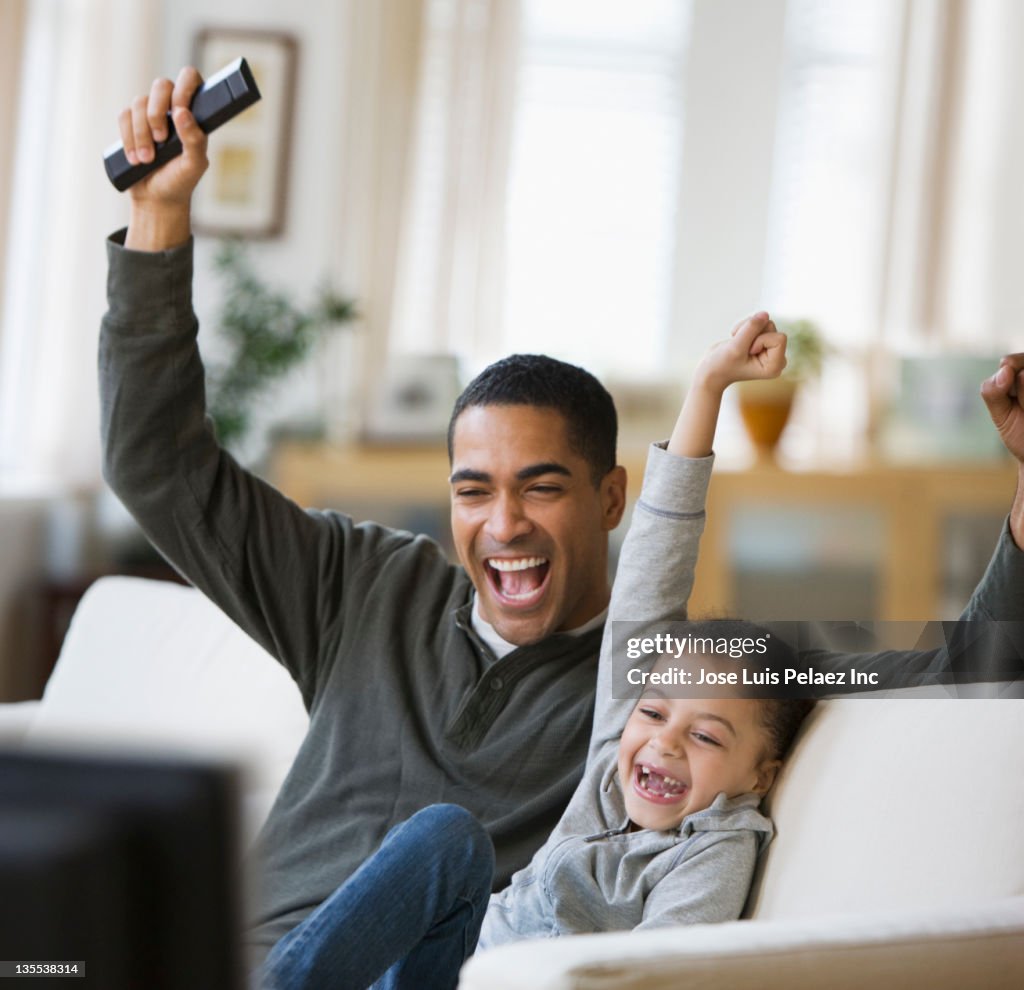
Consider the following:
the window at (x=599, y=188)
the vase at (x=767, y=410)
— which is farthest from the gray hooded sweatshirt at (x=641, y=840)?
the window at (x=599, y=188)

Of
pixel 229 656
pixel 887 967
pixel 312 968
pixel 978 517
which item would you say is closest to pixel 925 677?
pixel 887 967

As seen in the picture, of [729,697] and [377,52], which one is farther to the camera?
[377,52]

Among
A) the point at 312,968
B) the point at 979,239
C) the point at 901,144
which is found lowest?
the point at 312,968

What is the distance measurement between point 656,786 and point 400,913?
0.24 m

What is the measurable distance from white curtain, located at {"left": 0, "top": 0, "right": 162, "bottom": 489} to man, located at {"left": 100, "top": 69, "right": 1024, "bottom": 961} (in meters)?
2.43

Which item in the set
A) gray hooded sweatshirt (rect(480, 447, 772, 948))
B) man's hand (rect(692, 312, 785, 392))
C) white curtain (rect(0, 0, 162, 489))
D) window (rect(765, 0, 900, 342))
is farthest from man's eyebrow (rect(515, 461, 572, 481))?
window (rect(765, 0, 900, 342))

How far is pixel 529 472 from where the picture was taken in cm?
138

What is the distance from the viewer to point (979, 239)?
162 inches

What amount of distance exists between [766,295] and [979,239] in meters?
0.62

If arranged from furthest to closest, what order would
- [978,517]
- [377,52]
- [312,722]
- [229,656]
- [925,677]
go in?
[377,52]
[978,517]
[229,656]
[312,722]
[925,677]

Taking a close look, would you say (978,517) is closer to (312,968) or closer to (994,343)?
(994,343)

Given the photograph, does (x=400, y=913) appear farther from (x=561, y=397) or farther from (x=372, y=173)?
(x=372, y=173)

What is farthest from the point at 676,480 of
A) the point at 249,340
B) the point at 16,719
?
the point at 249,340

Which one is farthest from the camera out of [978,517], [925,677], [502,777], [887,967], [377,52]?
[377,52]
